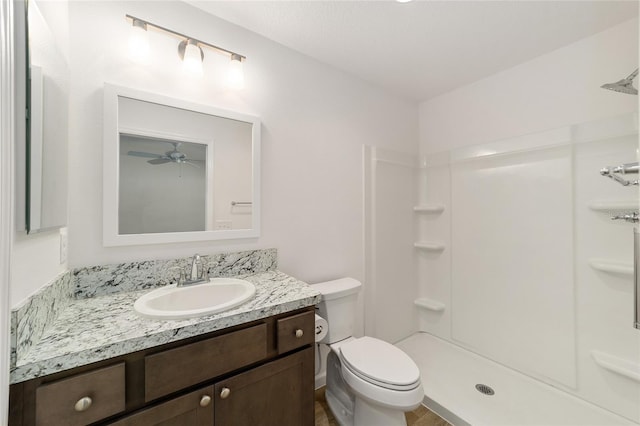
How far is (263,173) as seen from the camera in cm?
155

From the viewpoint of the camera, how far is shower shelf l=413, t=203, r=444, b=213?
2299 mm

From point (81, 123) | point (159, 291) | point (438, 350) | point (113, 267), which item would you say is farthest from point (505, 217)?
point (81, 123)

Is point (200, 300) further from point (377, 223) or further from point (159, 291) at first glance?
point (377, 223)

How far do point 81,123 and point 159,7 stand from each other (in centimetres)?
71

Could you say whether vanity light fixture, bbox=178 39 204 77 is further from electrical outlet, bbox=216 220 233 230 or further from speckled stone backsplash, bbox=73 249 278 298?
speckled stone backsplash, bbox=73 249 278 298

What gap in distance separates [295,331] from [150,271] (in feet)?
2.48

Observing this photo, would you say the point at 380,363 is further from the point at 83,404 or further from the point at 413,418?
the point at 83,404

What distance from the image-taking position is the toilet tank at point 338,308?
60.2 inches

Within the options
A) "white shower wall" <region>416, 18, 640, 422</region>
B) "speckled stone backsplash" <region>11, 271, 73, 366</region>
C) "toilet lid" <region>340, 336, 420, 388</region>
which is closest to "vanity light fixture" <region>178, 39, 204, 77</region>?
"speckled stone backsplash" <region>11, 271, 73, 366</region>

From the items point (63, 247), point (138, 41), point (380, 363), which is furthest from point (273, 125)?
point (380, 363)

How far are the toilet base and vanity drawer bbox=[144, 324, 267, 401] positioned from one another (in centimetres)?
73

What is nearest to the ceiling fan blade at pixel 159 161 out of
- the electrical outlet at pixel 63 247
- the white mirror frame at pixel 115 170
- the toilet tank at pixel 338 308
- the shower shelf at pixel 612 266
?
the white mirror frame at pixel 115 170

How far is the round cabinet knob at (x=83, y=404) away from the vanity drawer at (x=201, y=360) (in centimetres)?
13

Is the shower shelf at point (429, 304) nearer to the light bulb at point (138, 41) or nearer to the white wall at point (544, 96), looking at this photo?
the white wall at point (544, 96)
